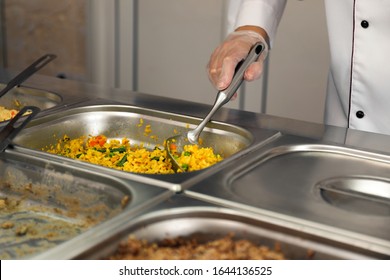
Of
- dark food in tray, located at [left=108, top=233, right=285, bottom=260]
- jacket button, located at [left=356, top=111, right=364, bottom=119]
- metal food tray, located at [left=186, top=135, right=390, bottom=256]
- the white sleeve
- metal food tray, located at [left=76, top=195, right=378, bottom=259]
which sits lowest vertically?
dark food in tray, located at [left=108, top=233, right=285, bottom=260]

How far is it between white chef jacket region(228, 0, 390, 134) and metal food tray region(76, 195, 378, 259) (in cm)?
87

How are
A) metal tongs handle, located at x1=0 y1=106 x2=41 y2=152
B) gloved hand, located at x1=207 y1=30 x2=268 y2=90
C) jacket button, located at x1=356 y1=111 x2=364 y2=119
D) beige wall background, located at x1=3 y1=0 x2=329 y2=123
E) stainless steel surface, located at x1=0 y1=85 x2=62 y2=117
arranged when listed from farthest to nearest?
beige wall background, located at x1=3 y1=0 x2=329 y2=123
jacket button, located at x1=356 y1=111 x2=364 y2=119
stainless steel surface, located at x1=0 y1=85 x2=62 y2=117
gloved hand, located at x1=207 y1=30 x2=268 y2=90
metal tongs handle, located at x1=0 y1=106 x2=41 y2=152

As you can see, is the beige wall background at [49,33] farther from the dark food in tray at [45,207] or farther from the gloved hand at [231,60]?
the dark food in tray at [45,207]

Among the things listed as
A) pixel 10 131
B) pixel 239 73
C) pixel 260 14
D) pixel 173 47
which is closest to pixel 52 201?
Answer: pixel 10 131

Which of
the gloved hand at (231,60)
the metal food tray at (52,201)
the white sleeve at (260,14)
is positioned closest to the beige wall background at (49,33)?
the white sleeve at (260,14)

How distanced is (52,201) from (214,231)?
12.5 inches

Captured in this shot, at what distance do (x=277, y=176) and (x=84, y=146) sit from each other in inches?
20.8

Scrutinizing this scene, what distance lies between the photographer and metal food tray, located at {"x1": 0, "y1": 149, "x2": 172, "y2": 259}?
898 millimetres

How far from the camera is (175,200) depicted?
0.89 meters

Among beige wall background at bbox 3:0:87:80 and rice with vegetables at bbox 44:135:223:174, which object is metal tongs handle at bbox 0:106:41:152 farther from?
beige wall background at bbox 3:0:87:80

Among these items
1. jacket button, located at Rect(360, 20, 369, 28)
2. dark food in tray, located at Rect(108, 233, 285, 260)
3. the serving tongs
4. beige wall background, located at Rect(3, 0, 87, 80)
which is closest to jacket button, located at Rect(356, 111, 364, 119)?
jacket button, located at Rect(360, 20, 369, 28)
